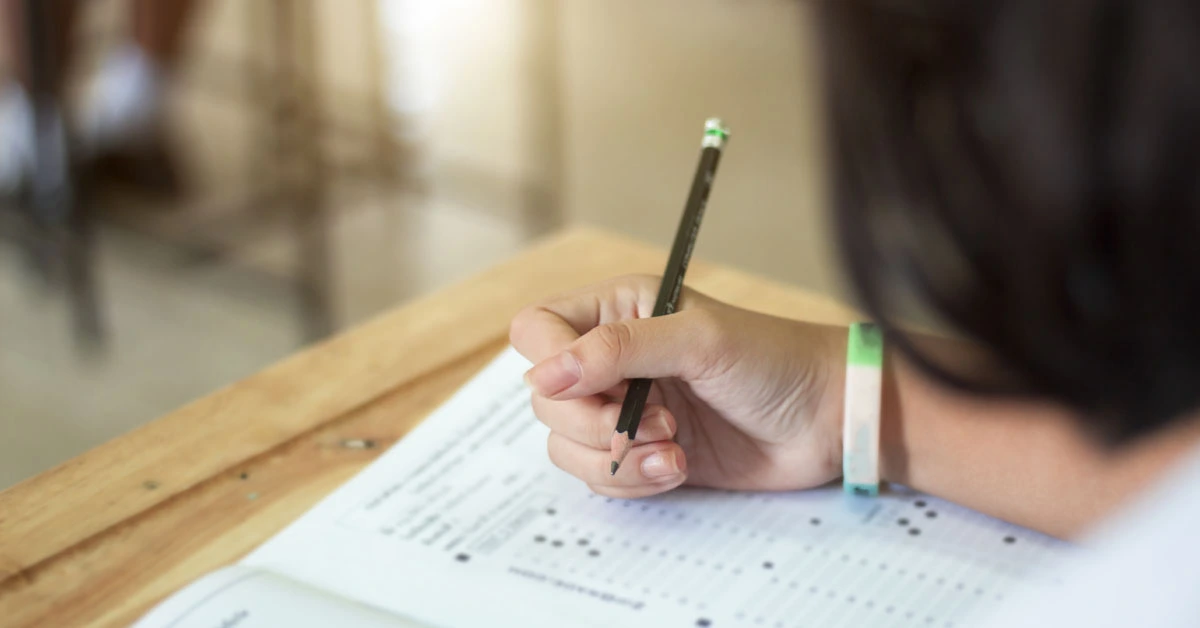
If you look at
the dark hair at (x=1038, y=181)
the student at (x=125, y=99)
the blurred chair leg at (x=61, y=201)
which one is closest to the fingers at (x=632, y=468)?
the dark hair at (x=1038, y=181)

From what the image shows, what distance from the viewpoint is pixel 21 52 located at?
213cm

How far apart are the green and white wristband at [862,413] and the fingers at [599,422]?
95 millimetres

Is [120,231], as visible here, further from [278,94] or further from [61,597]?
[61,597]

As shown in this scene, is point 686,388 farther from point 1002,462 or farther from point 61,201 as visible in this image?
point 61,201

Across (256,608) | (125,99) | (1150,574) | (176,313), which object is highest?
(125,99)

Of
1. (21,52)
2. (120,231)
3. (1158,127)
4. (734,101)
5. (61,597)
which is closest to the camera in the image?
(1158,127)

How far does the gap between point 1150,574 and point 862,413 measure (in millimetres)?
320

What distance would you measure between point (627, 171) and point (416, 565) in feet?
6.64

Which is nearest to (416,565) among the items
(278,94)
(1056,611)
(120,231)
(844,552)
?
(844,552)

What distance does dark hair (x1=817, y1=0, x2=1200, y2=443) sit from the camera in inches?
11.0

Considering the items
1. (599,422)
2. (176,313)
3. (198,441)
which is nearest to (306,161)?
(176,313)

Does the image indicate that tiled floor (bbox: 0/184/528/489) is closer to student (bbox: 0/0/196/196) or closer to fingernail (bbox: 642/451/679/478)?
student (bbox: 0/0/196/196)

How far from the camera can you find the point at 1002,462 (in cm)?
60

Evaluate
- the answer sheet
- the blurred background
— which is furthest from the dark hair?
the blurred background
